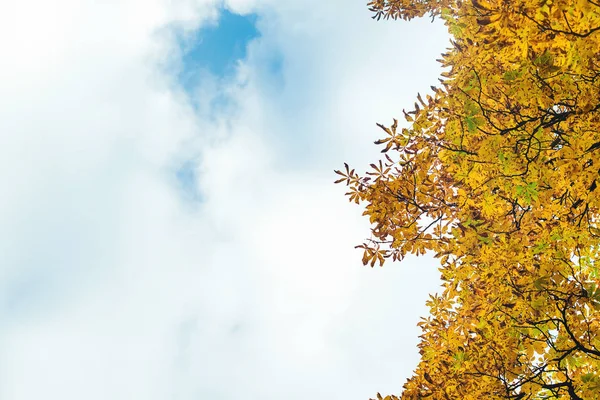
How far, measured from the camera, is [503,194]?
5.01 m

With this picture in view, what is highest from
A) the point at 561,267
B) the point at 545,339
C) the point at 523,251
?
the point at 523,251

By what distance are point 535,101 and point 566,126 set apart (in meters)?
0.80

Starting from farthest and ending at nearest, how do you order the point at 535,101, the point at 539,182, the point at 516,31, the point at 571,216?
the point at 571,216
the point at 539,182
the point at 535,101
the point at 516,31

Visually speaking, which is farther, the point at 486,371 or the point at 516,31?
the point at 486,371

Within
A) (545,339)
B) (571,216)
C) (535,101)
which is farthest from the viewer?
(571,216)

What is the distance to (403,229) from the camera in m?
4.81

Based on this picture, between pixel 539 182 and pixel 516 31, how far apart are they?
1.44m

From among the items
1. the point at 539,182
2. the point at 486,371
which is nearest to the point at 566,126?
the point at 539,182

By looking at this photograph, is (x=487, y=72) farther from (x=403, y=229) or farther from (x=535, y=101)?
(x=403, y=229)

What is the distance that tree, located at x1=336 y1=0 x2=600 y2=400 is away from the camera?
11.7ft

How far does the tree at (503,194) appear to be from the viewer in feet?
11.7

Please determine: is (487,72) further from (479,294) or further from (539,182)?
(479,294)

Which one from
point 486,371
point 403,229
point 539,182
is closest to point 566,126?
point 539,182

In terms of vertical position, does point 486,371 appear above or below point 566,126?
below
